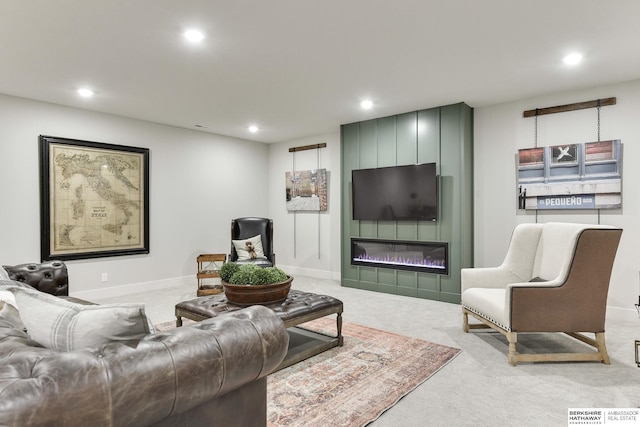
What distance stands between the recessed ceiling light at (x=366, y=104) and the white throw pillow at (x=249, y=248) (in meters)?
2.47

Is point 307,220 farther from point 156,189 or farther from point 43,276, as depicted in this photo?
point 43,276

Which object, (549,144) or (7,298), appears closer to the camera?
(7,298)

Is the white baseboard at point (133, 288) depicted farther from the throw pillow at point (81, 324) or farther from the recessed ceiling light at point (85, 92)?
the throw pillow at point (81, 324)

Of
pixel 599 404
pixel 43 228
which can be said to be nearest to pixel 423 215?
pixel 599 404

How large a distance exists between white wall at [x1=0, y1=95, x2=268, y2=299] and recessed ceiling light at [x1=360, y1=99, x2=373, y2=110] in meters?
2.86

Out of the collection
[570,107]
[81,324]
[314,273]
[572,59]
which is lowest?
[314,273]

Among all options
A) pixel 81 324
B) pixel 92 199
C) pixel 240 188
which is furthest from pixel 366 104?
pixel 81 324

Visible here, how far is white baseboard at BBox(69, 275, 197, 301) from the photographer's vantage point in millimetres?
4973

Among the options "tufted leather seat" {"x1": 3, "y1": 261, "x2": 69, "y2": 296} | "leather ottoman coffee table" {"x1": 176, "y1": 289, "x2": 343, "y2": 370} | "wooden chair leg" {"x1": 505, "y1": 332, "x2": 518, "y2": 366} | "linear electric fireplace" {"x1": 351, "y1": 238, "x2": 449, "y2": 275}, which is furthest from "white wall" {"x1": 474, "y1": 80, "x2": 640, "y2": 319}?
"tufted leather seat" {"x1": 3, "y1": 261, "x2": 69, "y2": 296}

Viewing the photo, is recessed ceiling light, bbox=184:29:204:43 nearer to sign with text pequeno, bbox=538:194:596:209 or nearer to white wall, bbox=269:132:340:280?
white wall, bbox=269:132:340:280

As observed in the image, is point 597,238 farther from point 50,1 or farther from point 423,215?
point 50,1

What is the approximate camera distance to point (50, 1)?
2.45m

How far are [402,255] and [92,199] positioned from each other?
420cm

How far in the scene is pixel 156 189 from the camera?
18.7 ft
